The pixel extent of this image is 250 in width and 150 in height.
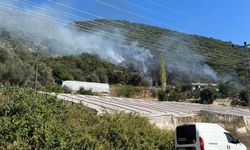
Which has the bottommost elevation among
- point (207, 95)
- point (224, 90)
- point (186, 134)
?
point (186, 134)

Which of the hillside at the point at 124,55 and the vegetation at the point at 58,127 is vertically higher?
the hillside at the point at 124,55

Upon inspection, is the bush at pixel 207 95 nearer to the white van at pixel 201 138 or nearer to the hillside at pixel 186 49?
the hillside at pixel 186 49

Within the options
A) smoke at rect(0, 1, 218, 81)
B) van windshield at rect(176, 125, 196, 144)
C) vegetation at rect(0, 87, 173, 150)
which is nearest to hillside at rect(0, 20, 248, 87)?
smoke at rect(0, 1, 218, 81)

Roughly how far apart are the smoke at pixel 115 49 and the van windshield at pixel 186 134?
3903 cm

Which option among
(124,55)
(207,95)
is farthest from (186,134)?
(124,55)

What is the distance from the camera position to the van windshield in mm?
17469

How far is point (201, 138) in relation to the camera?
56.2 feet

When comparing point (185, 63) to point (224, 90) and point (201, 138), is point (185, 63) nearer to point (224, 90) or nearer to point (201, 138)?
point (224, 90)

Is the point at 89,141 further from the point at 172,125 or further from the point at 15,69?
the point at 15,69

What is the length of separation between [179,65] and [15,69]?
43941 mm

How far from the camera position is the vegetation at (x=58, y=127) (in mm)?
11664

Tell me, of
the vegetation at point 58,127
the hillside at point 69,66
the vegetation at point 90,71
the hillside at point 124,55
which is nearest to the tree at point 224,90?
the hillside at point 124,55

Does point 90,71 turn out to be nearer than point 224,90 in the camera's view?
No

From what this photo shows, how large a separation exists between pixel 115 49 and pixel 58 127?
81680 mm
